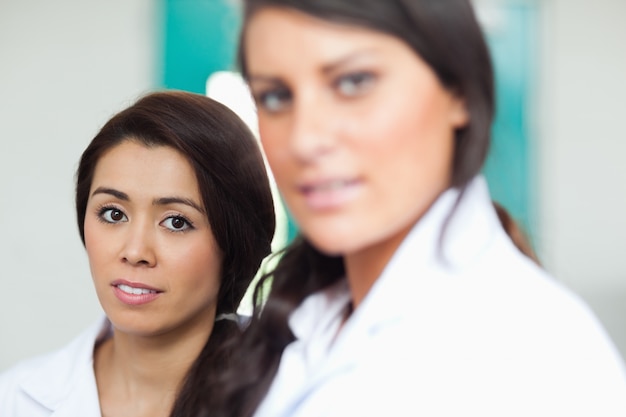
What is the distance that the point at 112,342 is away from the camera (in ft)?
2.13

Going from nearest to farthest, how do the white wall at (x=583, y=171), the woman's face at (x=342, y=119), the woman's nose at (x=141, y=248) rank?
1. the woman's face at (x=342, y=119)
2. the woman's nose at (x=141, y=248)
3. the white wall at (x=583, y=171)

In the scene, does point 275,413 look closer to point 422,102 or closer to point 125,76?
point 422,102

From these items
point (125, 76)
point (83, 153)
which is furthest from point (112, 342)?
point (125, 76)

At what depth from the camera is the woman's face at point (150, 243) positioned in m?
0.50

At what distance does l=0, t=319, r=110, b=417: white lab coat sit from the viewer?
0.58 metres

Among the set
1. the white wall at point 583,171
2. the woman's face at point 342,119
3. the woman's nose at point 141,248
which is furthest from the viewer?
the white wall at point 583,171

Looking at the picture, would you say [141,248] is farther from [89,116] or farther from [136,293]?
[89,116]

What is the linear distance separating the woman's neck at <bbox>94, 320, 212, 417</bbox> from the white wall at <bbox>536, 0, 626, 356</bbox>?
11.2 inches

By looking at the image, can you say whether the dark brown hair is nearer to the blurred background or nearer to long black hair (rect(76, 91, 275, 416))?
long black hair (rect(76, 91, 275, 416))

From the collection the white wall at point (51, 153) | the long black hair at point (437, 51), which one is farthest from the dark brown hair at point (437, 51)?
the white wall at point (51, 153)

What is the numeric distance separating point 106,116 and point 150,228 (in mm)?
116

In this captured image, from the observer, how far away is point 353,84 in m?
0.28

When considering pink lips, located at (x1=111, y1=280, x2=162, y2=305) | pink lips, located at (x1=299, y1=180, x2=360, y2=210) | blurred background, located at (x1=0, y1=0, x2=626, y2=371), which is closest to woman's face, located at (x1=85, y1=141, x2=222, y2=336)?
pink lips, located at (x1=111, y1=280, x2=162, y2=305)

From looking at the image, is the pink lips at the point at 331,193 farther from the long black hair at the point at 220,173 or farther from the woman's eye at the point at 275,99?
the long black hair at the point at 220,173
